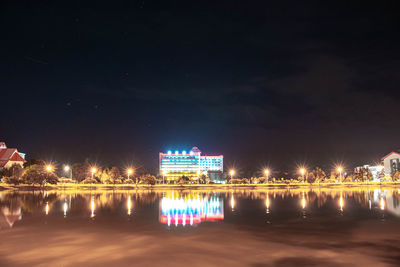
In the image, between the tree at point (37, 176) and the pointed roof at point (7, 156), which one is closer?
the tree at point (37, 176)

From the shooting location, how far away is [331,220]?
59.5 feet

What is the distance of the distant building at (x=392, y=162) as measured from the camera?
115 m

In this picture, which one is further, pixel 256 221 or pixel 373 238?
pixel 256 221

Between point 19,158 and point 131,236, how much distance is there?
290ft

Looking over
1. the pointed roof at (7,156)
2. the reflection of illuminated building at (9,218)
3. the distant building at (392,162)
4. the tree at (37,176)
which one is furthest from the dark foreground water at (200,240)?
the distant building at (392,162)

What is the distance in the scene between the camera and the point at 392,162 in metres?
117

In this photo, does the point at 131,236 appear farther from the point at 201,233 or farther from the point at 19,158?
the point at 19,158

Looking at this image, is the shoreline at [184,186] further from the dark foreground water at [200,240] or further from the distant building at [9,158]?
the dark foreground water at [200,240]

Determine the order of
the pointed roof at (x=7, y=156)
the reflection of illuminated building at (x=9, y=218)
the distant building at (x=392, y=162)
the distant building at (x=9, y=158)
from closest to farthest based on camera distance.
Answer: the reflection of illuminated building at (x=9, y=218), the distant building at (x=9, y=158), the pointed roof at (x=7, y=156), the distant building at (x=392, y=162)

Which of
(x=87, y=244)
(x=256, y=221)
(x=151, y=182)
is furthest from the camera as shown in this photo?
(x=151, y=182)

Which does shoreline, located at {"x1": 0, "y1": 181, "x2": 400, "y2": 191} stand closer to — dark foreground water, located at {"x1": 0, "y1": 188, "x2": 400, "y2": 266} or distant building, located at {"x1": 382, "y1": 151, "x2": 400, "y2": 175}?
dark foreground water, located at {"x1": 0, "y1": 188, "x2": 400, "y2": 266}

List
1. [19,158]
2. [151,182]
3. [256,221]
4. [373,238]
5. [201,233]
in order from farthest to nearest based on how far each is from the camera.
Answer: [19,158]
[151,182]
[256,221]
[201,233]
[373,238]

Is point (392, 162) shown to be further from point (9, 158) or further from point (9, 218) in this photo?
point (9, 158)

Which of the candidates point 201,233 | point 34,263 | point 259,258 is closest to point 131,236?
point 201,233
